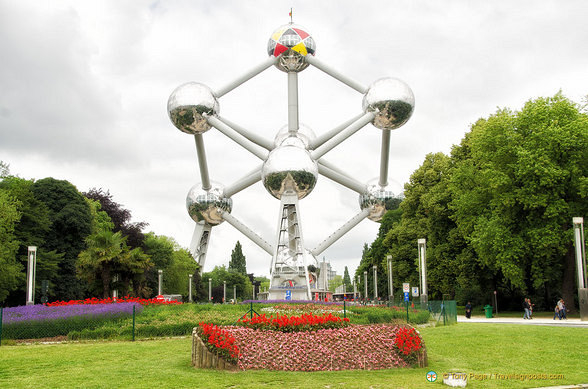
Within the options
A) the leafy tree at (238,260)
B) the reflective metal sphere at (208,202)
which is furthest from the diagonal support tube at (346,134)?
the leafy tree at (238,260)

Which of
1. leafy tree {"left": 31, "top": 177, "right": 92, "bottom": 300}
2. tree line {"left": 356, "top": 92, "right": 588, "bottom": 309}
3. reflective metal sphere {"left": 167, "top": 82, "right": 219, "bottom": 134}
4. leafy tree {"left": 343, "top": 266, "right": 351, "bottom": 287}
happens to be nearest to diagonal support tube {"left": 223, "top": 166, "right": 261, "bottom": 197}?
reflective metal sphere {"left": 167, "top": 82, "right": 219, "bottom": 134}

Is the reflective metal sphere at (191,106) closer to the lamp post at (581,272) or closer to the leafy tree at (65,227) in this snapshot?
the leafy tree at (65,227)

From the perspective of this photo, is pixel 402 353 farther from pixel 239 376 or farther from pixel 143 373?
pixel 143 373

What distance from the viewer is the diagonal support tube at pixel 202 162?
140 feet

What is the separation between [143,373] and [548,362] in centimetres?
793

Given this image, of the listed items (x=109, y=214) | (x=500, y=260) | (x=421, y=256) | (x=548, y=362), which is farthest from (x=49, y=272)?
(x=548, y=362)

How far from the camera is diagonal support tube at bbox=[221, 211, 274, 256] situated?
156 ft

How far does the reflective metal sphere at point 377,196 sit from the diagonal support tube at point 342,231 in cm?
61

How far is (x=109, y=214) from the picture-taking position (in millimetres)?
49688

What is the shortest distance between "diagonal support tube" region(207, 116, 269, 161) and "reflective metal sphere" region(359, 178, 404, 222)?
1196cm

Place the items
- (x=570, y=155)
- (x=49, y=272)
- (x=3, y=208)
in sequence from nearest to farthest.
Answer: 1. (x=570, y=155)
2. (x=3, y=208)
3. (x=49, y=272)

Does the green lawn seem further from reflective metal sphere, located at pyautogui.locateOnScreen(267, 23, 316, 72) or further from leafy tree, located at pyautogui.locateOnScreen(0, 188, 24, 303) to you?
reflective metal sphere, located at pyautogui.locateOnScreen(267, 23, 316, 72)

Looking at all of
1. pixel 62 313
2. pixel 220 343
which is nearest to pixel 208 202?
pixel 62 313

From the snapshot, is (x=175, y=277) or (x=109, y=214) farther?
(x=175, y=277)
